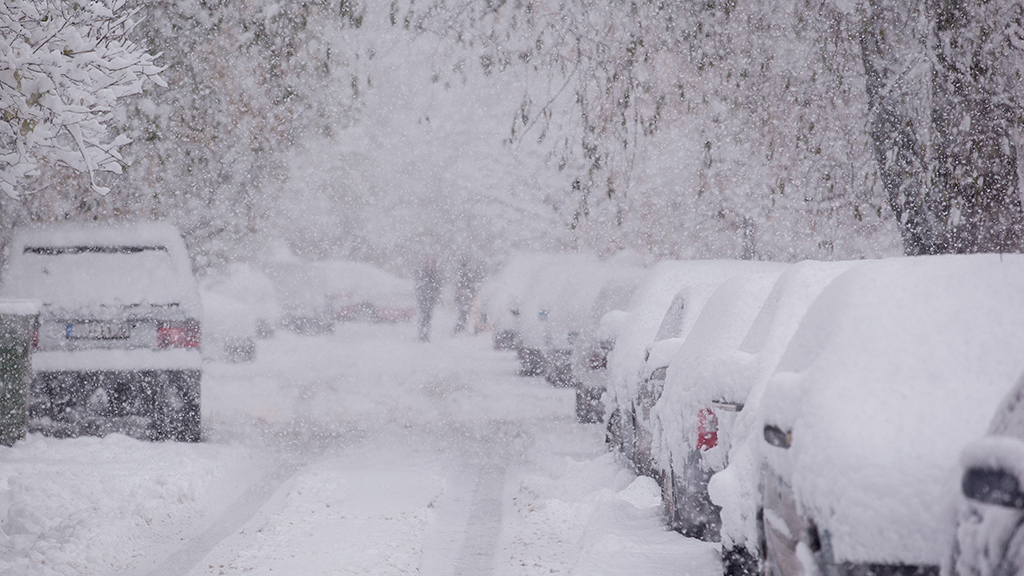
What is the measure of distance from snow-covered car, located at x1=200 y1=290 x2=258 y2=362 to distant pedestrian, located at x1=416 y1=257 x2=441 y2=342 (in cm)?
583

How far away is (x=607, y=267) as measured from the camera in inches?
656

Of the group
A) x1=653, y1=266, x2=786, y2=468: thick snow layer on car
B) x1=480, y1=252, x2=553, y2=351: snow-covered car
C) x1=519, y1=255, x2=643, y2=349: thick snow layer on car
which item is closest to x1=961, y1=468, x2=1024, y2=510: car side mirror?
x1=653, y1=266, x2=786, y2=468: thick snow layer on car

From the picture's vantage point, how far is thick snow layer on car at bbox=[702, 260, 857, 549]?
473 cm

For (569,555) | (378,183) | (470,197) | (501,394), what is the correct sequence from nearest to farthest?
(569,555) < (501,394) < (470,197) < (378,183)

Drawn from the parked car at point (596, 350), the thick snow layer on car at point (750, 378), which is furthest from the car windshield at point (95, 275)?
the thick snow layer on car at point (750, 378)

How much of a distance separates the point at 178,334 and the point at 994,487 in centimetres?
879

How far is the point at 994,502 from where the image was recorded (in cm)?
259

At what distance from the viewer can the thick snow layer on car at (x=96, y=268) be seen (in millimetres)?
9891

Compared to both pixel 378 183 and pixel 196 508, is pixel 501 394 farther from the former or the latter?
pixel 378 183

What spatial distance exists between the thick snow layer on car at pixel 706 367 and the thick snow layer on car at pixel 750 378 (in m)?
0.02

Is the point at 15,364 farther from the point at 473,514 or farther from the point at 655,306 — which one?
the point at 655,306

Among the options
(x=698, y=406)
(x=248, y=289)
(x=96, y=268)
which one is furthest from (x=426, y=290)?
(x=698, y=406)

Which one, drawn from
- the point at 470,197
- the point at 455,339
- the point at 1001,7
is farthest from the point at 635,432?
the point at 470,197

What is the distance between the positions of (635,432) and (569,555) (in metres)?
1.79
